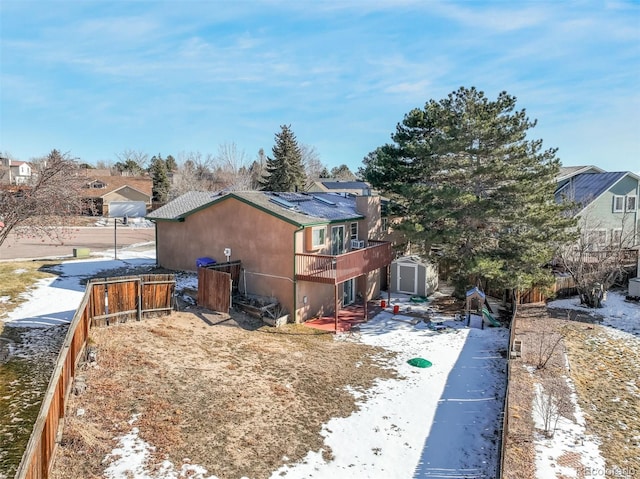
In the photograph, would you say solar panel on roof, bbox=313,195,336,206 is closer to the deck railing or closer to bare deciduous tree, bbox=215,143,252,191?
the deck railing

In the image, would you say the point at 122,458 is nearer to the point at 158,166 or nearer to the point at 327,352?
the point at 327,352

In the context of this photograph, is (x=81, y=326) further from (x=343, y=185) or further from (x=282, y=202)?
(x=343, y=185)

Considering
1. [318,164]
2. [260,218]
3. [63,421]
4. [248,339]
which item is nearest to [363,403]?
[248,339]

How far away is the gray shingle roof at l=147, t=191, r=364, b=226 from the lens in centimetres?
1894

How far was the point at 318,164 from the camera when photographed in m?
96.8

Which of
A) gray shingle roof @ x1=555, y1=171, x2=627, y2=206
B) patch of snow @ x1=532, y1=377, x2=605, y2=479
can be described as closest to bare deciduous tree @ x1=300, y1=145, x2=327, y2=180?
gray shingle roof @ x1=555, y1=171, x2=627, y2=206

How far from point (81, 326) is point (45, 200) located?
581 centimetres

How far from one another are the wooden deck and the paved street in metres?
12.8

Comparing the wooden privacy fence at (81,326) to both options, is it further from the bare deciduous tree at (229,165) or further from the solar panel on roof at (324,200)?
the bare deciduous tree at (229,165)

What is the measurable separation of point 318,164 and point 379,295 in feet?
246

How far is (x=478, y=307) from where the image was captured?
20.2 meters

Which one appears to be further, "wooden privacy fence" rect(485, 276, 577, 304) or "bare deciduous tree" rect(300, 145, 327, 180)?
"bare deciduous tree" rect(300, 145, 327, 180)

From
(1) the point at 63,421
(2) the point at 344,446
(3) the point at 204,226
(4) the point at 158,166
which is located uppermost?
(4) the point at 158,166

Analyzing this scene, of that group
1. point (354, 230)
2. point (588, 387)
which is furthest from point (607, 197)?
point (588, 387)
